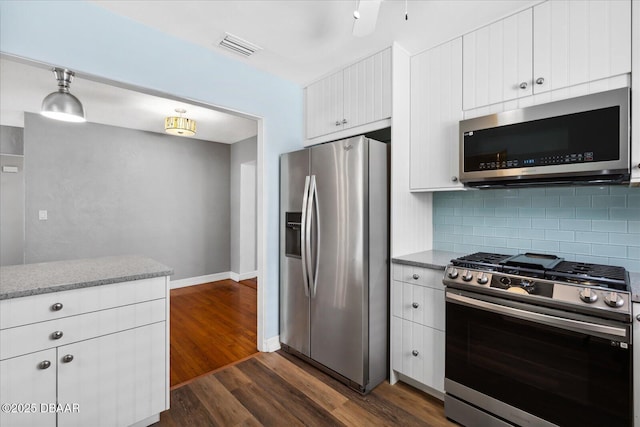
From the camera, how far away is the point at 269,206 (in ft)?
9.02

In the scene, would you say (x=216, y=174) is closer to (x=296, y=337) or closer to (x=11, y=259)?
(x=11, y=259)

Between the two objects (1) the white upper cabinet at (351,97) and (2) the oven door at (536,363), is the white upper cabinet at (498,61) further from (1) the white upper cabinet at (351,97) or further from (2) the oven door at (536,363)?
(2) the oven door at (536,363)

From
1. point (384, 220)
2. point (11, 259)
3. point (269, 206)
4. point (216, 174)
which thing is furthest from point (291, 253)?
point (11, 259)

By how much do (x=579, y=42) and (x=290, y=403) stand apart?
110 inches

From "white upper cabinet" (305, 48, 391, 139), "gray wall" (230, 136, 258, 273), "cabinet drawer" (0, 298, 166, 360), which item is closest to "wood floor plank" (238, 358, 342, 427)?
"cabinet drawer" (0, 298, 166, 360)

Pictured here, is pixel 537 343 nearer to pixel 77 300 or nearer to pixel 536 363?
pixel 536 363

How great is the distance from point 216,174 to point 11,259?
10.3ft

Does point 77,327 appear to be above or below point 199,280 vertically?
above

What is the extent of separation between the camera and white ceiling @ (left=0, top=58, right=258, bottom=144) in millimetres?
2859

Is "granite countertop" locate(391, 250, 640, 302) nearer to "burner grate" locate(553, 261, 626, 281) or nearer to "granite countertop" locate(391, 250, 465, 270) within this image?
"granite countertop" locate(391, 250, 465, 270)

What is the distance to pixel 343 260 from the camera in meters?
2.19

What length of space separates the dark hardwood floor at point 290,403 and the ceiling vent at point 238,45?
2616mm

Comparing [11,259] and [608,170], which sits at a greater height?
[608,170]

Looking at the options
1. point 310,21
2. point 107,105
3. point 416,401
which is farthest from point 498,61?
point 107,105
